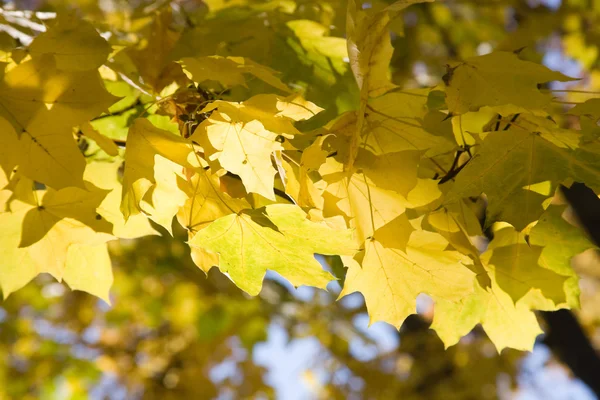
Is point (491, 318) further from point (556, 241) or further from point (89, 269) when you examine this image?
point (89, 269)

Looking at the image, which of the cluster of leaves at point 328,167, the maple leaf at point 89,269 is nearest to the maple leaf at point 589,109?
the cluster of leaves at point 328,167

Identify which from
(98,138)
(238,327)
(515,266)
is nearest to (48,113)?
(98,138)

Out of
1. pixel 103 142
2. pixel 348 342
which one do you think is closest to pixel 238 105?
pixel 103 142

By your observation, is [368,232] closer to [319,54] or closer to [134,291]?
[319,54]

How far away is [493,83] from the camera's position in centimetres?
86

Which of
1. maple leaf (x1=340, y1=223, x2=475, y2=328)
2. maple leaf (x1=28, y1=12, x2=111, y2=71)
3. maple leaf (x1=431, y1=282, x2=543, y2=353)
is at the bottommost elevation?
maple leaf (x1=431, y1=282, x2=543, y2=353)

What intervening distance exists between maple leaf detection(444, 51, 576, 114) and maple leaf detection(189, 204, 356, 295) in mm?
269

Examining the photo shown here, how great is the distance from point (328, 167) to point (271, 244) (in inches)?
5.6

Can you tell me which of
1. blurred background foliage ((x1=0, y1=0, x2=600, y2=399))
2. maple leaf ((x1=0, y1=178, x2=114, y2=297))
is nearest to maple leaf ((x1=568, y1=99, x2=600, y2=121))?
maple leaf ((x1=0, y1=178, x2=114, y2=297))

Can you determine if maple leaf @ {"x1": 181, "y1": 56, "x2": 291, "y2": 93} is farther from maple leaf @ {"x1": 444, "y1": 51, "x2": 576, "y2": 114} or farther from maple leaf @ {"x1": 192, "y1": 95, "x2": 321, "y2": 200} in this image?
maple leaf @ {"x1": 444, "y1": 51, "x2": 576, "y2": 114}

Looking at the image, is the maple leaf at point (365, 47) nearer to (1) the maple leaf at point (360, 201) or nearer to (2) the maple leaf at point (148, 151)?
(1) the maple leaf at point (360, 201)

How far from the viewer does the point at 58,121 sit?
32.7 inches

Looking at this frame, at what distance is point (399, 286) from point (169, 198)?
1.30ft

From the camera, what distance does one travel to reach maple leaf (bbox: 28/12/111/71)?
2.84 ft
